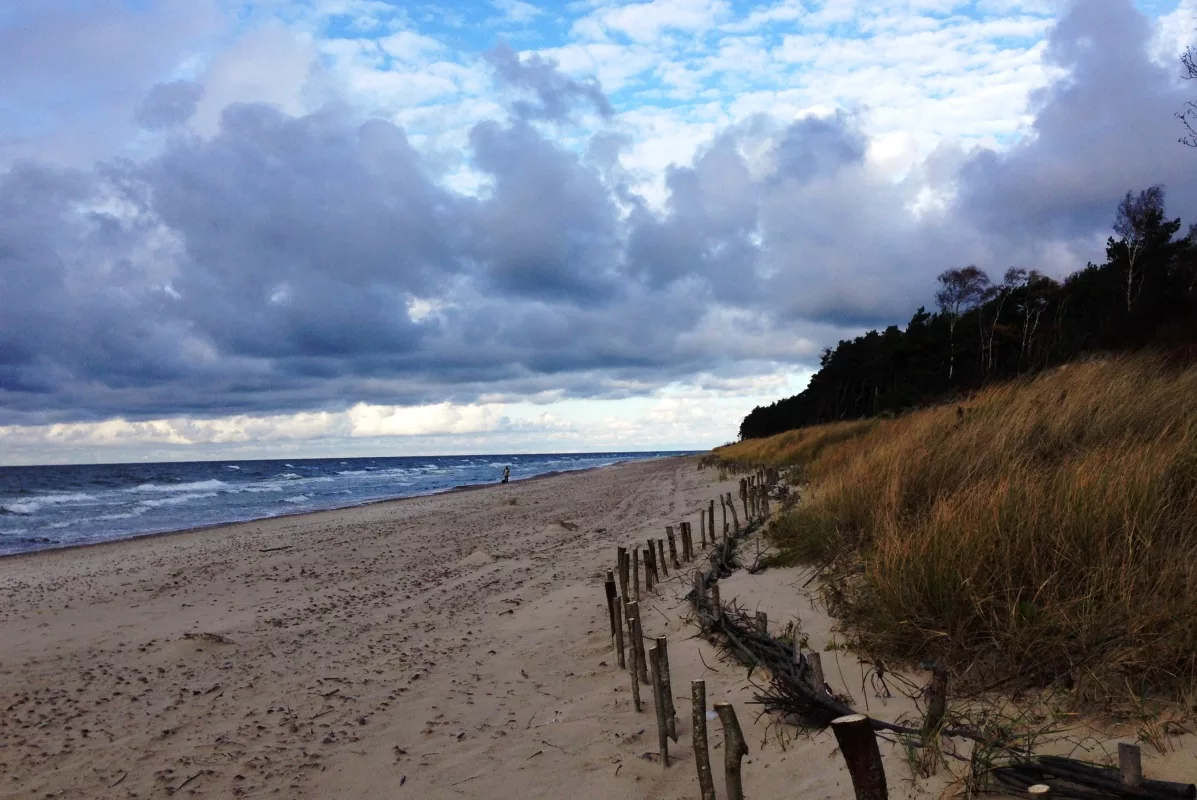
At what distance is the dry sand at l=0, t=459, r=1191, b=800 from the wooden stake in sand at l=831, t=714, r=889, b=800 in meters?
1.04

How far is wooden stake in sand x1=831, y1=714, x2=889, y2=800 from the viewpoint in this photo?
88.0 inches

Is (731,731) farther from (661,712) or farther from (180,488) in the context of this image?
(180,488)

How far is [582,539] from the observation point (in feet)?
47.3

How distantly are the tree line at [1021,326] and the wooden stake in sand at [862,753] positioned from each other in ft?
37.9

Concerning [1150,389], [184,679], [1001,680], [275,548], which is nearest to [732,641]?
[1001,680]

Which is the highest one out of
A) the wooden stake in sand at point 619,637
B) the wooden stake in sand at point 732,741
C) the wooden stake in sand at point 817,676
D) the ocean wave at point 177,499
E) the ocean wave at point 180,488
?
the wooden stake in sand at point 732,741

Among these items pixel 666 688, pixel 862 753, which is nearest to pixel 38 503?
pixel 666 688

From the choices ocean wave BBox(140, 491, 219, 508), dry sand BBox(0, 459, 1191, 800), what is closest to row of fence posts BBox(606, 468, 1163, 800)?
dry sand BBox(0, 459, 1191, 800)

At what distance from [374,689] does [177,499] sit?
39.0m

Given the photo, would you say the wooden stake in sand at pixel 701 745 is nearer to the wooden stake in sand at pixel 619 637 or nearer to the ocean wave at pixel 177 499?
the wooden stake in sand at pixel 619 637

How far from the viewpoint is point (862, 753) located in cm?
228

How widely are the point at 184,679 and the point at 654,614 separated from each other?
4.30 meters

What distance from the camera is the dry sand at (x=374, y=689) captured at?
432 centimetres

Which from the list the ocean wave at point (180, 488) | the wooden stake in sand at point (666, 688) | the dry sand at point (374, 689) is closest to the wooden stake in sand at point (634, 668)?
the dry sand at point (374, 689)
